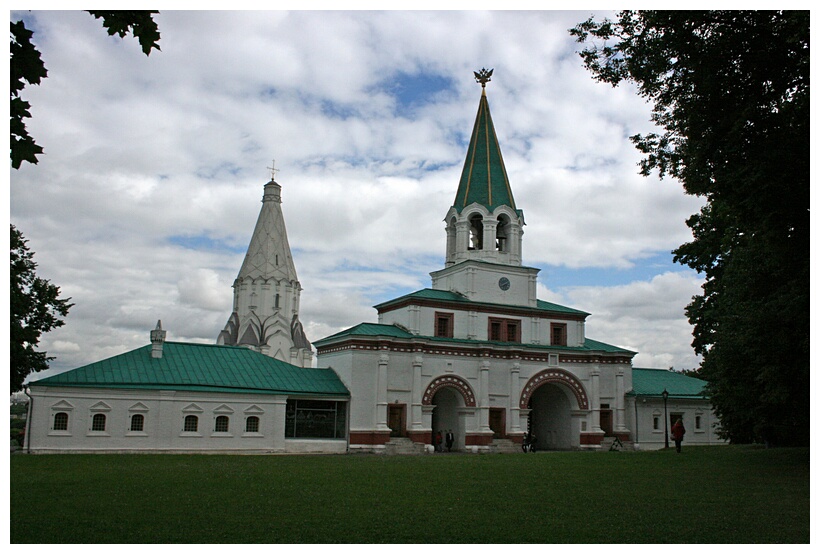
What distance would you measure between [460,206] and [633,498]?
2951 cm

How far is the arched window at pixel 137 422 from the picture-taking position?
31.2 m

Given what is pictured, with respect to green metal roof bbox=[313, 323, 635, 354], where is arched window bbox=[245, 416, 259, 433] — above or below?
below

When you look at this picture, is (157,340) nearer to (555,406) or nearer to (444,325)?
(444,325)

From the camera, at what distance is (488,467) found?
2156cm

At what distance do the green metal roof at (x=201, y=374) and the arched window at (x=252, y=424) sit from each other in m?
1.28

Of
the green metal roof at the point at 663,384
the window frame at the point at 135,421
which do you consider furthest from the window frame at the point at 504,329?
the window frame at the point at 135,421

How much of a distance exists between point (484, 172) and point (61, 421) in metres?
26.2

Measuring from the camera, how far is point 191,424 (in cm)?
3216

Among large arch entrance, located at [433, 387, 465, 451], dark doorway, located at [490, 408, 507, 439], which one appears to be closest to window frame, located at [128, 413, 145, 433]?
large arch entrance, located at [433, 387, 465, 451]

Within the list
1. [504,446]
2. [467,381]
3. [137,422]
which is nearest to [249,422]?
[137,422]

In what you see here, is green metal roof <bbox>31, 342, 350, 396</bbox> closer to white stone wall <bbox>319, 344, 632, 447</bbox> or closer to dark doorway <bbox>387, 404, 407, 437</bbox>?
white stone wall <bbox>319, 344, 632, 447</bbox>

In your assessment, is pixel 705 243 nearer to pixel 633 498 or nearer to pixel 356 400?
pixel 356 400

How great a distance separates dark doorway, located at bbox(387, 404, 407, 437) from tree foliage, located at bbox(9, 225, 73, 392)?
625 inches

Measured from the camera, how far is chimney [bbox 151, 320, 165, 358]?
112ft
